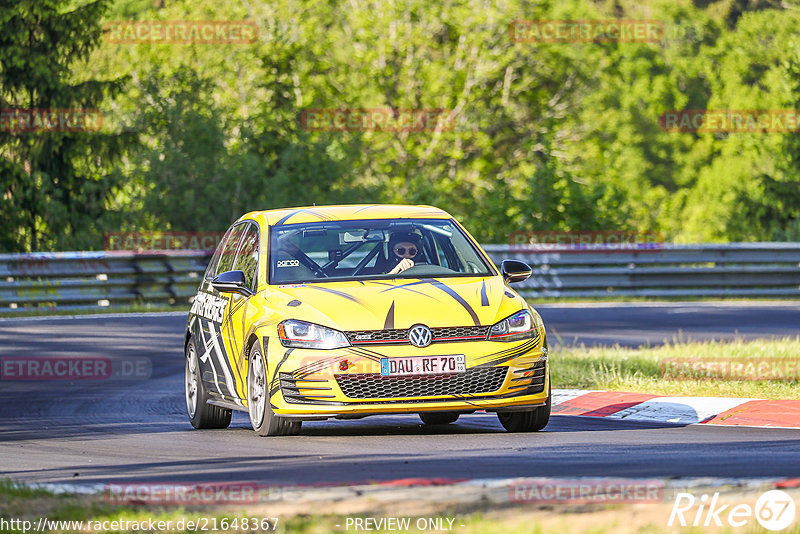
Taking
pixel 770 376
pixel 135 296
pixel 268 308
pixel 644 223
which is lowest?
pixel 644 223

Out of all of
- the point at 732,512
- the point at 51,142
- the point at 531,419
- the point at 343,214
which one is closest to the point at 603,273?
the point at 51,142

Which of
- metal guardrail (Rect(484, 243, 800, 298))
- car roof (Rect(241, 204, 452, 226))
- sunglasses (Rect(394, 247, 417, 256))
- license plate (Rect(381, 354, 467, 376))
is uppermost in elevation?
car roof (Rect(241, 204, 452, 226))

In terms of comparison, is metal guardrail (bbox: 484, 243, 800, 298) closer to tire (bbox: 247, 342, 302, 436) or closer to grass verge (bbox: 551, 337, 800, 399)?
grass verge (bbox: 551, 337, 800, 399)

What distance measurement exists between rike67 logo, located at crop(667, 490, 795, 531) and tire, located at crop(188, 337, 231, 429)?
5.51 meters

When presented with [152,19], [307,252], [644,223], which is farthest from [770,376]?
[644,223]

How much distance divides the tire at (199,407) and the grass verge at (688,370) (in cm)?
343

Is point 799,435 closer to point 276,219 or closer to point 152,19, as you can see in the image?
Answer: point 276,219

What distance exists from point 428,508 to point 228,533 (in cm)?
85

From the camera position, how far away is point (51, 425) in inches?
441

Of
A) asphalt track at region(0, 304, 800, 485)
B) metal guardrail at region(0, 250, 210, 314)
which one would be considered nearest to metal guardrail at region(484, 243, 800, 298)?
metal guardrail at region(0, 250, 210, 314)

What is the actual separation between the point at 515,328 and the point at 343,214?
1.92 meters

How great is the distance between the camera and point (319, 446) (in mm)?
9305

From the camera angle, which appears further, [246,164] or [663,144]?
A: [663,144]

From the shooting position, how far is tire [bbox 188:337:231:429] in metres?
11.1
